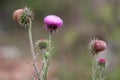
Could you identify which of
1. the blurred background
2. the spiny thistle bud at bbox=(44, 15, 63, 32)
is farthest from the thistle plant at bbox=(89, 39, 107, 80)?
the blurred background

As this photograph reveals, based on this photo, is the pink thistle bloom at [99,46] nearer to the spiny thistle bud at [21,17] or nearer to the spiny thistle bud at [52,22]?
the spiny thistle bud at [52,22]

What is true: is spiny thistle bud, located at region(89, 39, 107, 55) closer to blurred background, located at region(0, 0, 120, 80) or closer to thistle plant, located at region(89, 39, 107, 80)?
thistle plant, located at region(89, 39, 107, 80)

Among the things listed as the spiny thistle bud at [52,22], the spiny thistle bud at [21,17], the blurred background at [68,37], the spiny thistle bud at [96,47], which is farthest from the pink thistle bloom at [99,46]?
the blurred background at [68,37]

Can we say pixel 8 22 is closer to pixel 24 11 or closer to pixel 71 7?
pixel 71 7

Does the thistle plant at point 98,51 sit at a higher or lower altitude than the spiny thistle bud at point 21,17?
lower

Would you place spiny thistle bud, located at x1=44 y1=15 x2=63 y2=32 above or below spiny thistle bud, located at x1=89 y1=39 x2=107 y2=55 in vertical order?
above

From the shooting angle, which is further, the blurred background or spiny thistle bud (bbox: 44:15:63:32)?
the blurred background

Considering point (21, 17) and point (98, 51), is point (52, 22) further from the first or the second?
point (98, 51)
